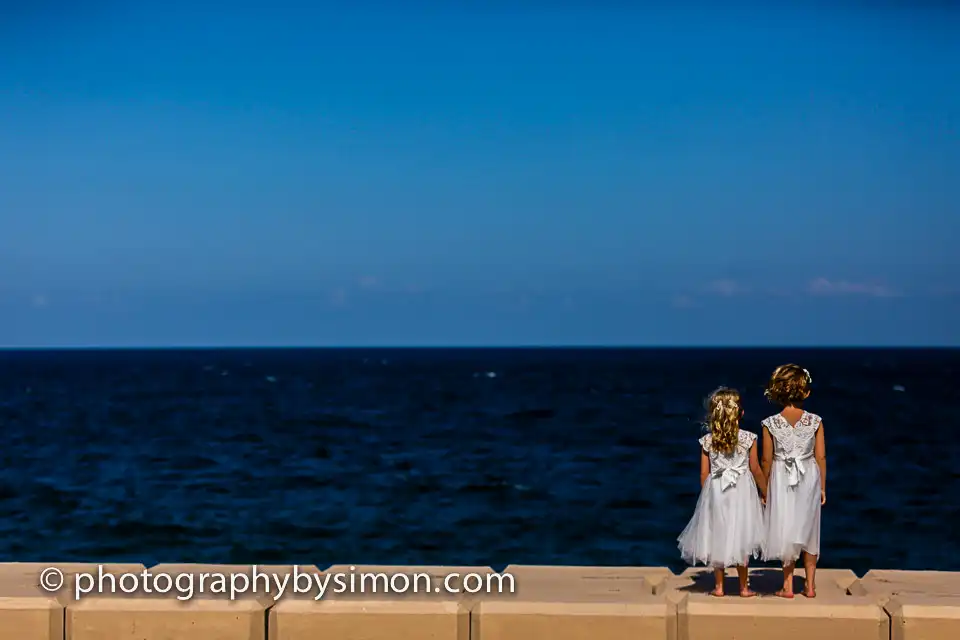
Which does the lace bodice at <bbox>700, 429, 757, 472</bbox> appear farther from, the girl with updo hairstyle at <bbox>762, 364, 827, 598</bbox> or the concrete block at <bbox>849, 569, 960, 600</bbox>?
the concrete block at <bbox>849, 569, 960, 600</bbox>

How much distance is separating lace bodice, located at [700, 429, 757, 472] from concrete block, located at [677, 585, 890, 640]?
1.47m

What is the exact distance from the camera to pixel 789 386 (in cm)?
830

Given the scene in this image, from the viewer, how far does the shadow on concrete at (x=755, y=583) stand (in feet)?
28.0

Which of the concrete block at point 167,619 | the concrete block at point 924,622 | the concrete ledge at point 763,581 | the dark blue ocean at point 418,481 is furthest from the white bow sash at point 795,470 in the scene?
the dark blue ocean at point 418,481

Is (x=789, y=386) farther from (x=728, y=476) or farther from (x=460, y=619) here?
(x=460, y=619)

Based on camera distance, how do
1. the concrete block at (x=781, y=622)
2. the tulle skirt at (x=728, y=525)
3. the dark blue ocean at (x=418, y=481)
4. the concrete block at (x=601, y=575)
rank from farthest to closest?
the dark blue ocean at (x=418, y=481), the concrete block at (x=601, y=575), the tulle skirt at (x=728, y=525), the concrete block at (x=781, y=622)

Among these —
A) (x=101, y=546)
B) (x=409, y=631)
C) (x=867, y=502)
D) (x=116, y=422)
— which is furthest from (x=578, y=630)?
(x=116, y=422)

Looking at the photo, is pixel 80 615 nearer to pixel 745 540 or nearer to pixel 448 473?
pixel 745 540

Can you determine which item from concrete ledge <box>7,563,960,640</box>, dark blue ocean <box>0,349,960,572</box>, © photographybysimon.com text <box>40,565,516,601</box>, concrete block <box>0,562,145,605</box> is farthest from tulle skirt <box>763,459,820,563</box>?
dark blue ocean <box>0,349,960,572</box>

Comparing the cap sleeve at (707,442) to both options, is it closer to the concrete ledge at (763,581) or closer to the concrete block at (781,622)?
the concrete ledge at (763,581)

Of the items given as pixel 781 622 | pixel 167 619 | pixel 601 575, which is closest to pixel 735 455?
pixel 601 575

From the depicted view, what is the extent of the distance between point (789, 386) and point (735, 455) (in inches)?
26.1

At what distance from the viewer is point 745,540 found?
27.1 feet

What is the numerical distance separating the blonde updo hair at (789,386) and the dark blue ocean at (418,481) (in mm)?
17777
